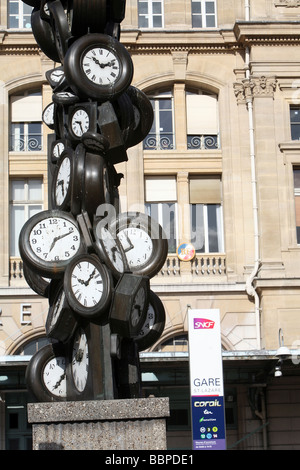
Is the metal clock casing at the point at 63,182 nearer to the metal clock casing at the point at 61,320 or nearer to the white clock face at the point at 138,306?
the metal clock casing at the point at 61,320

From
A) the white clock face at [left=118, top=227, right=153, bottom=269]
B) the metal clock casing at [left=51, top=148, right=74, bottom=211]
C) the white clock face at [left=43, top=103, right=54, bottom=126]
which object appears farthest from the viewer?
the white clock face at [left=43, top=103, right=54, bottom=126]

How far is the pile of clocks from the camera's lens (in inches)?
395

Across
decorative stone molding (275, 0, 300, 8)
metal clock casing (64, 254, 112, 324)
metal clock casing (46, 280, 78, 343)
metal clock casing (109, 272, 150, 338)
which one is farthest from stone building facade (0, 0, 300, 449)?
metal clock casing (64, 254, 112, 324)

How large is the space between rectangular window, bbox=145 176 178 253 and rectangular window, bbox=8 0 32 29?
645 cm

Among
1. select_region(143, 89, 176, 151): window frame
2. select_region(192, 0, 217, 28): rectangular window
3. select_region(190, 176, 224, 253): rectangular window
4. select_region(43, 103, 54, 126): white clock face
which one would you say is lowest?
select_region(43, 103, 54, 126): white clock face

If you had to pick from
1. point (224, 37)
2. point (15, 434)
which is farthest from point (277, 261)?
point (15, 434)

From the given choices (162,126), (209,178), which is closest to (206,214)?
(209,178)

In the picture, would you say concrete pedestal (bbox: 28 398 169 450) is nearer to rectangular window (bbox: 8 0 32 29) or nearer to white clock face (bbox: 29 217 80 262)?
white clock face (bbox: 29 217 80 262)

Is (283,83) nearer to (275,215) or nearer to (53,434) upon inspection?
(275,215)

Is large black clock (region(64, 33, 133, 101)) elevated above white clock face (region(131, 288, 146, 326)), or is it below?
above

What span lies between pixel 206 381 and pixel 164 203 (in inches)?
394

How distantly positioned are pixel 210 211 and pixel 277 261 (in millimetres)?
2865
